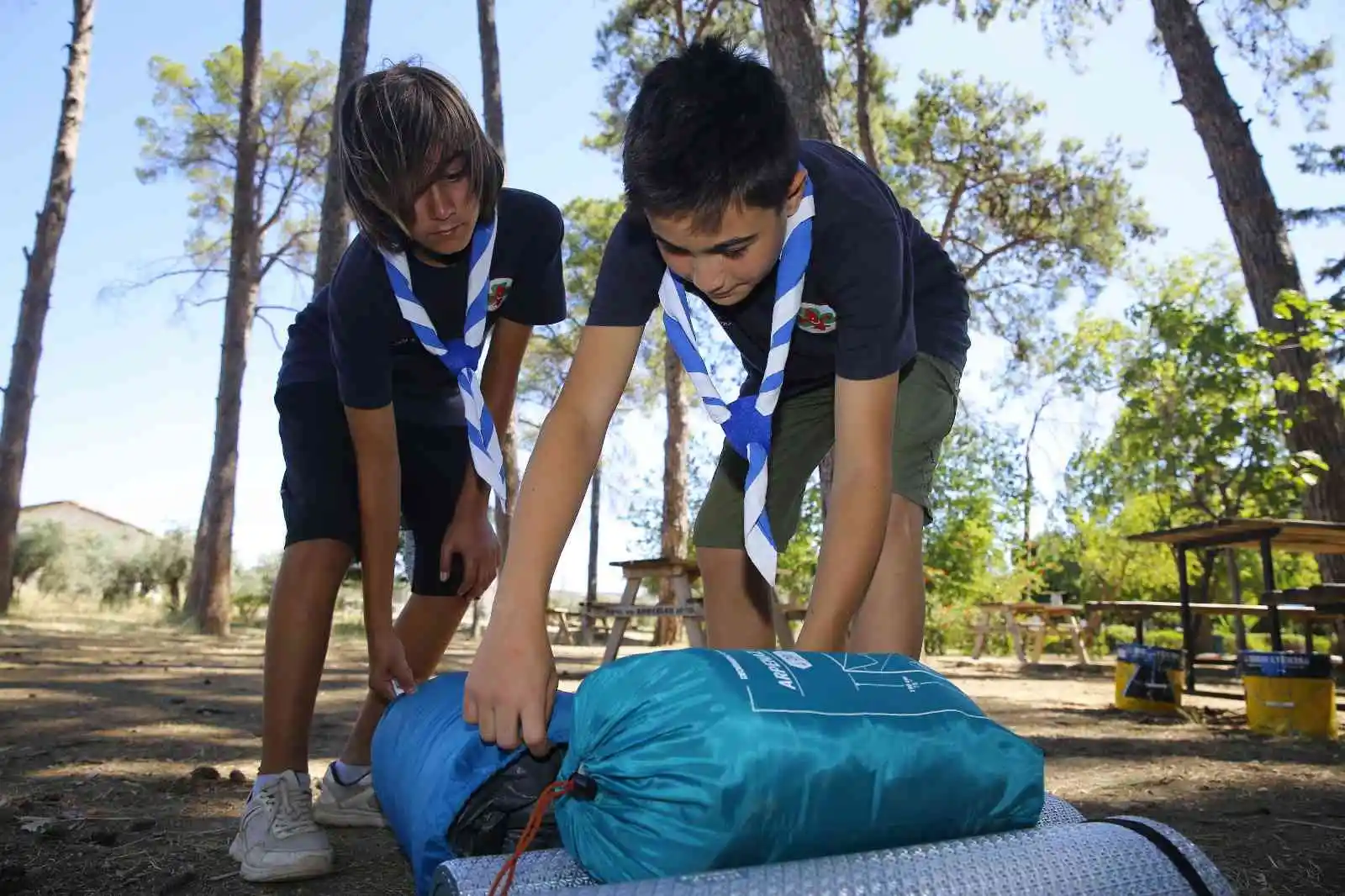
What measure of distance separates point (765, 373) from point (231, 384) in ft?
38.3

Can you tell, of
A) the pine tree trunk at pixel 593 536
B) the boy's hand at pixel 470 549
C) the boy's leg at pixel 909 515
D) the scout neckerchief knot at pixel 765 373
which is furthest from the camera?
the pine tree trunk at pixel 593 536

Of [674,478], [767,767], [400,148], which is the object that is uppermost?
[674,478]

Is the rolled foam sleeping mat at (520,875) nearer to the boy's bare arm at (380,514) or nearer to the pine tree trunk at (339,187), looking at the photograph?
the boy's bare arm at (380,514)

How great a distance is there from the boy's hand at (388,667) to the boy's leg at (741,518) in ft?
2.19

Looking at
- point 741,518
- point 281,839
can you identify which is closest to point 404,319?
point 741,518

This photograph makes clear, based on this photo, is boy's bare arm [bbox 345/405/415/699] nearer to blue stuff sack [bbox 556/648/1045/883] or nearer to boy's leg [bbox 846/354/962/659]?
boy's leg [bbox 846/354/962/659]

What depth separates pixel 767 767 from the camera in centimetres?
99

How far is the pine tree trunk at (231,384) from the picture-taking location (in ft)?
37.8

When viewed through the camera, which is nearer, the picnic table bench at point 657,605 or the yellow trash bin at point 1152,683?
the yellow trash bin at point 1152,683

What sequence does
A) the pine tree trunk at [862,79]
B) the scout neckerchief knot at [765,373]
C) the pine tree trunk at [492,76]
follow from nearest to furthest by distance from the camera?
the scout neckerchief knot at [765,373], the pine tree trunk at [492,76], the pine tree trunk at [862,79]

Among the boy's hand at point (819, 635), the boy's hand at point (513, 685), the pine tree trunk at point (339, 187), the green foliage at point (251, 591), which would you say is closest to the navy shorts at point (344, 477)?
the boy's hand at point (513, 685)

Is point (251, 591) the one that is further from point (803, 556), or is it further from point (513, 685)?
point (513, 685)

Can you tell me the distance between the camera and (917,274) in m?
2.27

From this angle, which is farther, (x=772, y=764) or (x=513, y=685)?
(x=513, y=685)
